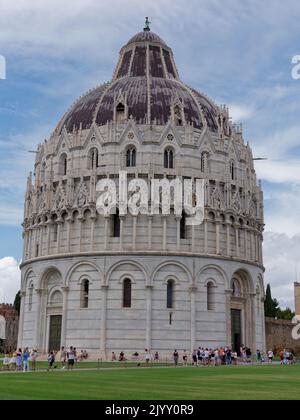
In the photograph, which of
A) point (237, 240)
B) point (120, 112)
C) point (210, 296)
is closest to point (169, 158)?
point (120, 112)

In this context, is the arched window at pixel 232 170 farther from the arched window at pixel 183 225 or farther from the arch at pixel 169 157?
the arched window at pixel 183 225

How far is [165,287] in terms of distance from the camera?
5334 centimetres

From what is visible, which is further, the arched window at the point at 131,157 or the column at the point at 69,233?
the arched window at the point at 131,157

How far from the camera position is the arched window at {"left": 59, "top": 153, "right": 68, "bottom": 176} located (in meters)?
59.9

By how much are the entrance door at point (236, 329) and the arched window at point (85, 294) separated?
44.9 ft

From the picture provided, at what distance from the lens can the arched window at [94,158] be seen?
57.6 metres

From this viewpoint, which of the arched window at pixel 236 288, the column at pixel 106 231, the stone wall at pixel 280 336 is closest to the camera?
the column at pixel 106 231

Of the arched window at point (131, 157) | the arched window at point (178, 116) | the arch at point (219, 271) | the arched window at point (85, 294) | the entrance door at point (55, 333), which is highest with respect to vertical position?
the arched window at point (178, 116)

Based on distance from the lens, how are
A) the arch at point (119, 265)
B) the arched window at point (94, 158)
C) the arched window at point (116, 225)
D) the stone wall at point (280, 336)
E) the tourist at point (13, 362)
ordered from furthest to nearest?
1. the stone wall at point (280, 336)
2. the arched window at point (94, 158)
3. the arched window at point (116, 225)
4. the arch at point (119, 265)
5. the tourist at point (13, 362)

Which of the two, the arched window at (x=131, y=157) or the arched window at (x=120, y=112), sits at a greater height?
the arched window at (x=120, y=112)

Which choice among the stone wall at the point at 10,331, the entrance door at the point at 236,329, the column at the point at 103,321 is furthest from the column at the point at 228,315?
the stone wall at the point at 10,331
